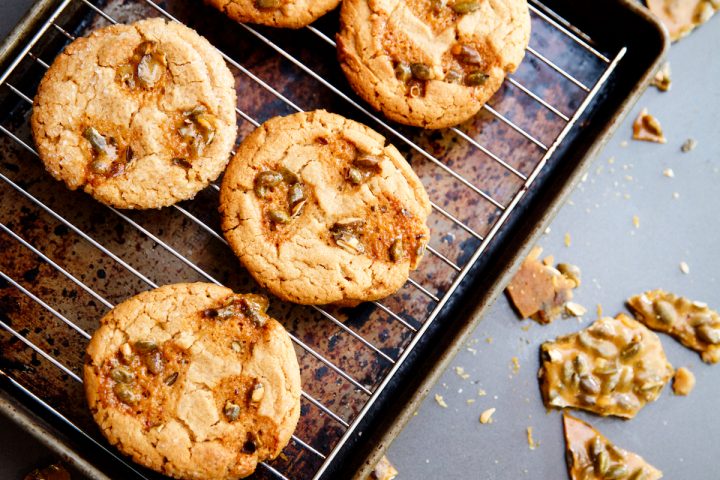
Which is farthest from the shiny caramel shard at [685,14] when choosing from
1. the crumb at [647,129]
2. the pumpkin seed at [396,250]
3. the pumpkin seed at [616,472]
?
the pumpkin seed at [616,472]

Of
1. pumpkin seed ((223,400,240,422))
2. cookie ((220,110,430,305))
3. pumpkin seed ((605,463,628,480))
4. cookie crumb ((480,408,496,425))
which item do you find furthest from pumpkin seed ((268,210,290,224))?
pumpkin seed ((605,463,628,480))

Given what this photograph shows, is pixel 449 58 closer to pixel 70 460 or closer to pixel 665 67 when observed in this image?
pixel 665 67

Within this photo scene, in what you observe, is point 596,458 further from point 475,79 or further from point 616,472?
point 475,79

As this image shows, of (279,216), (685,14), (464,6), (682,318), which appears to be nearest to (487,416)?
(682,318)

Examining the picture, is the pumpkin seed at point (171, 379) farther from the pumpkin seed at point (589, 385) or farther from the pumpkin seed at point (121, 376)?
the pumpkin seed at point (589, 385)

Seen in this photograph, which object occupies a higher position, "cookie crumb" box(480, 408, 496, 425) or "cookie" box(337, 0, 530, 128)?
"cookie" box(337, 0, 530, 128)

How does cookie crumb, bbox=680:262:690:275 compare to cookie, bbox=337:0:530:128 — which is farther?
cookie crumb, bbox=680:262:690:275

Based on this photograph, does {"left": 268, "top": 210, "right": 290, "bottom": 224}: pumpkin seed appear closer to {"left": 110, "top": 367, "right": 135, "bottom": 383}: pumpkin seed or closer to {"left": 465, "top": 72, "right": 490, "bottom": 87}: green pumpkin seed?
{"left": 110, "top": 367, "right": 135, "bottom": 383}: pumpkin seed

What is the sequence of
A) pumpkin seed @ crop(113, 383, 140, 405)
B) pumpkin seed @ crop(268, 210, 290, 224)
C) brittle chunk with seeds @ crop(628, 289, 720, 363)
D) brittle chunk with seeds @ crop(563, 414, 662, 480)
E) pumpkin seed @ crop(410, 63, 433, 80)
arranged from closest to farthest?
pumpkin seed @ crop(113, 383, 140, 405) → pumpkin seed @ crop(268, 210, 290, 224) → pumpkin seed @ crop(410, 63, 433, 80) → brittle chunk with seeds @ crop(563, 414, 662, 480) → brittle chunk with seeds @ crop(628, 289, 720, 363)
